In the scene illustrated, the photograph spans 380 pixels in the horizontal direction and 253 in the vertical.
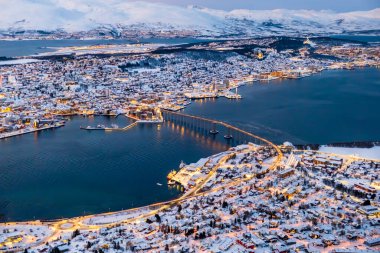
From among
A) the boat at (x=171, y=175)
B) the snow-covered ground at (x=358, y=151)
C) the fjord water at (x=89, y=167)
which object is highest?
the snow-covered ground at (x=358, y=151)

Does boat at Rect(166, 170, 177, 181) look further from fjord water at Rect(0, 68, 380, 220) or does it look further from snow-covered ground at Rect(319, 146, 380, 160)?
snow-covered ground at Rect(319, 146, 380, 160)

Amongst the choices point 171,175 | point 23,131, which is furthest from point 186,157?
point 23,131

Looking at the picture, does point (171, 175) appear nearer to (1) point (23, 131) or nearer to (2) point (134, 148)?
(2) point (134, 148)

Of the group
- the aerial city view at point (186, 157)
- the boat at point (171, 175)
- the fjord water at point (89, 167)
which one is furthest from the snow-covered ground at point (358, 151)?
the boat at point (171, 175)

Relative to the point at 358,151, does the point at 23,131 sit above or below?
below

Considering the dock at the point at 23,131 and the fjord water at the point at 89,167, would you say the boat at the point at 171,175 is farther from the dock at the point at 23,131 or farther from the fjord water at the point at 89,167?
the dock at the point at 23,131

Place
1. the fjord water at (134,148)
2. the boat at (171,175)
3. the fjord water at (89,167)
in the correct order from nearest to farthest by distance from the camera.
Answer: the fjord water at (89,167)
the fjord water at (134,148)
the boat at (171,175)

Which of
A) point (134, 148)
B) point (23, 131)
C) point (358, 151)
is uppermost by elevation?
point (358, 151)
